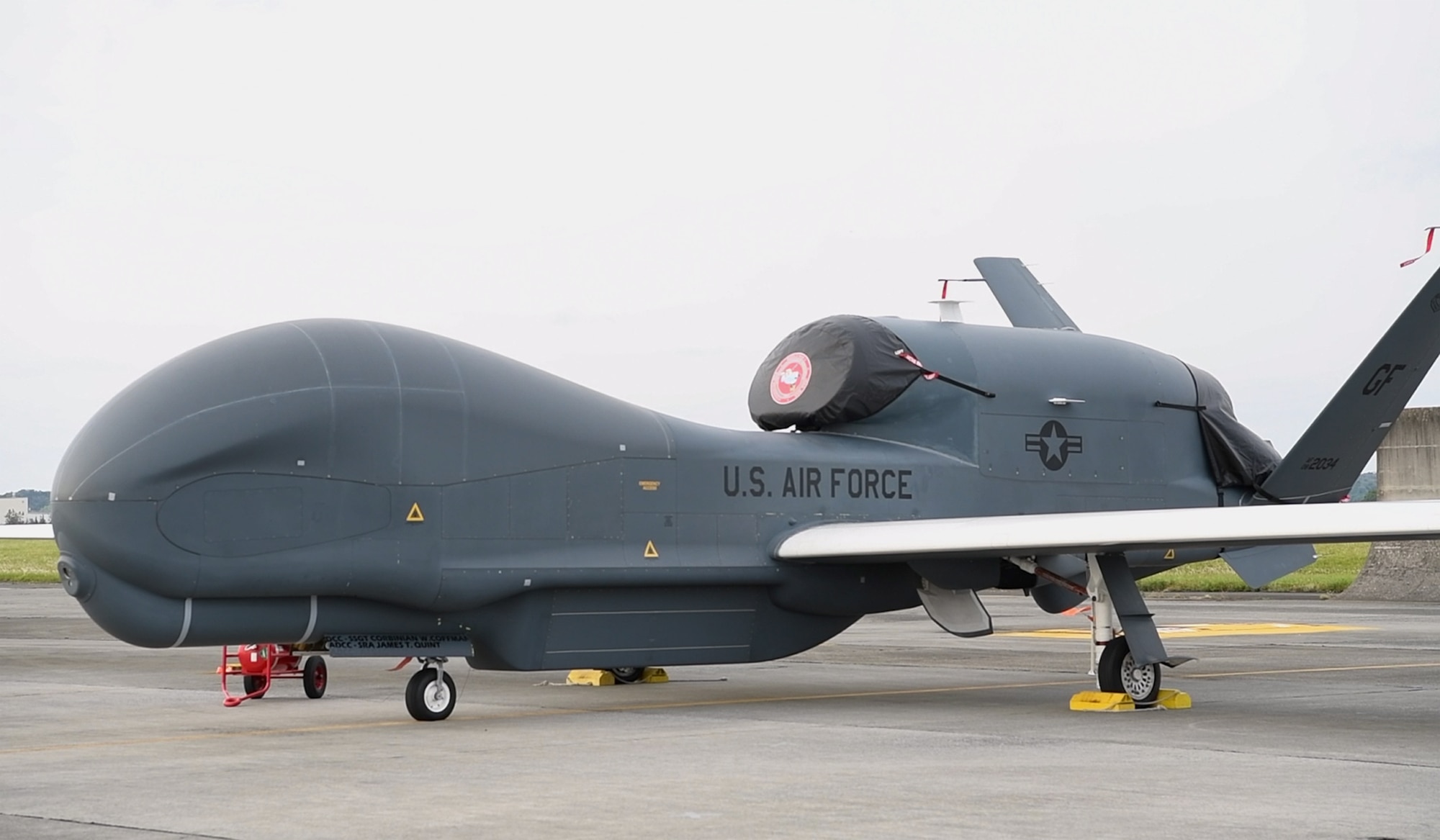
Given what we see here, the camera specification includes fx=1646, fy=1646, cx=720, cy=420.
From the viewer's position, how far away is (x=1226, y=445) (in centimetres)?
1858

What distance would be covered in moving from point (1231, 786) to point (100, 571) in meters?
7.87

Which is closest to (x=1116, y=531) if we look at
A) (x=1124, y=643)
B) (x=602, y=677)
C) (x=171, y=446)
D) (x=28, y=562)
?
(x=1124, y=643)

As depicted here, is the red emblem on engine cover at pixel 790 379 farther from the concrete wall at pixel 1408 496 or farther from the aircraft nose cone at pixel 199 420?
the concrete wall at pixel 1408 496

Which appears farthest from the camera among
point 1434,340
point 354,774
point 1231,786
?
point 1434,340

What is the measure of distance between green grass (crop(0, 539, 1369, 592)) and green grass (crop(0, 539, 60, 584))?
0.11ft

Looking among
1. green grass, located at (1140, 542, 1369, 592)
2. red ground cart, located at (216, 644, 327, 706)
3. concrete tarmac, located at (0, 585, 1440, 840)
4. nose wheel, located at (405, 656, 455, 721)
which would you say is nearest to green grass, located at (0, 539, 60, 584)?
red ground cart, located at (216, 644, 327, 706)

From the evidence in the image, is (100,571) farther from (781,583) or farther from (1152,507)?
(1152,507)

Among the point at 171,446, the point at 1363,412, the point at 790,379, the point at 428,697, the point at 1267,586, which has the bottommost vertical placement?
the point at 1267,586

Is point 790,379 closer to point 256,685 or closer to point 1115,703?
point 1115,703

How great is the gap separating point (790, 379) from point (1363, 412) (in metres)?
6.29

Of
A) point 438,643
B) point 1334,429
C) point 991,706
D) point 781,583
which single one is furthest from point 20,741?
point 1334,429

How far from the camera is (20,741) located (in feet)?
39.8

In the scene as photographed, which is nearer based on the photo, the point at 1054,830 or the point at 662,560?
the point at 1054,830

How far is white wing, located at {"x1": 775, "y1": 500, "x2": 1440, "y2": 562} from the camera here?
1227cm
